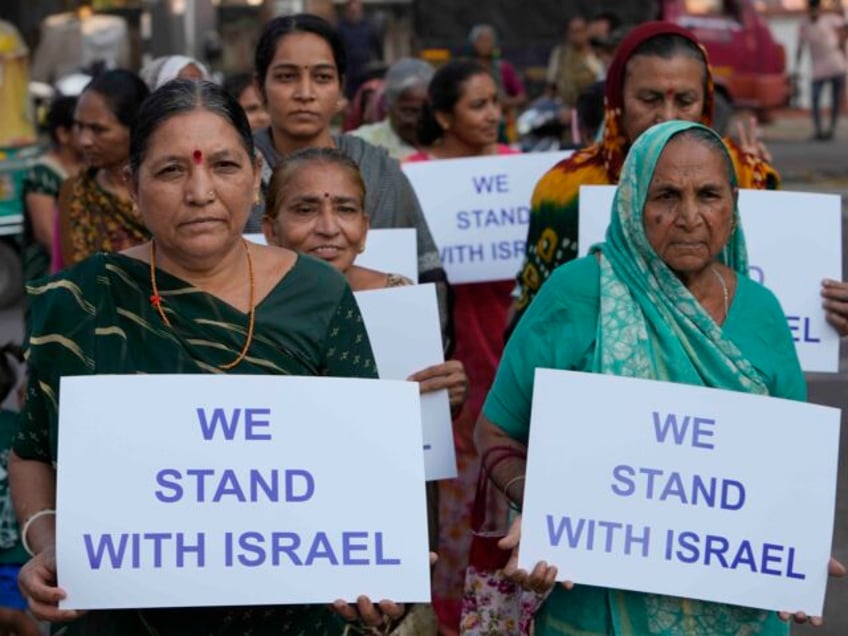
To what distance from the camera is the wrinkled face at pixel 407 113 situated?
26.7 ft

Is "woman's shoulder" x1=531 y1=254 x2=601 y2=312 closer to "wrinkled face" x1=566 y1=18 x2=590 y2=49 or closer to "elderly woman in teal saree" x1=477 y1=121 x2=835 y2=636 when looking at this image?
"elderly woman in teal saree" x1=477 y1=121 x2=835 y2=636

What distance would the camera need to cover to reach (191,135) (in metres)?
3.32

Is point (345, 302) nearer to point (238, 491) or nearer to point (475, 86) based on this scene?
point (238, 491)

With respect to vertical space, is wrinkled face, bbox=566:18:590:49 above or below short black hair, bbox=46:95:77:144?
below

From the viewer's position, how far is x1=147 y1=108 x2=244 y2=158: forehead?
332cm

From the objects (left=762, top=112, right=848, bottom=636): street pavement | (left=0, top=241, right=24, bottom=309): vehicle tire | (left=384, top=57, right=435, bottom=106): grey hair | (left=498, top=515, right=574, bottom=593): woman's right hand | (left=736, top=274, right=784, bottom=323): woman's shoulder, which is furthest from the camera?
(left=0, top=241, right=24, bottom=309): vehicle tire

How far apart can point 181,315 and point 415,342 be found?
153 cm

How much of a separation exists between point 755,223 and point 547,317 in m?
1.48

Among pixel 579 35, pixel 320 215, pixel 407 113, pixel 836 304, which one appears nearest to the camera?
pixel 320 215

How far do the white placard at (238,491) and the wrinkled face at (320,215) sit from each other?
1.36m

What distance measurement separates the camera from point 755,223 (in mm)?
5074

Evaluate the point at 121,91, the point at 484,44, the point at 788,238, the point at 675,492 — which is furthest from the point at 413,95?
the point at 484,44

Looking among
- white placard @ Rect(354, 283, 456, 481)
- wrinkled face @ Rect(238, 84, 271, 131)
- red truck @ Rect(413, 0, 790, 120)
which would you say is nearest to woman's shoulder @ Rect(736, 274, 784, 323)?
white placard @ Rect(354, 283, 456, 481)

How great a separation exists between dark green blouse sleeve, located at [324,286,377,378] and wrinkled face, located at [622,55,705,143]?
179 centimetres
